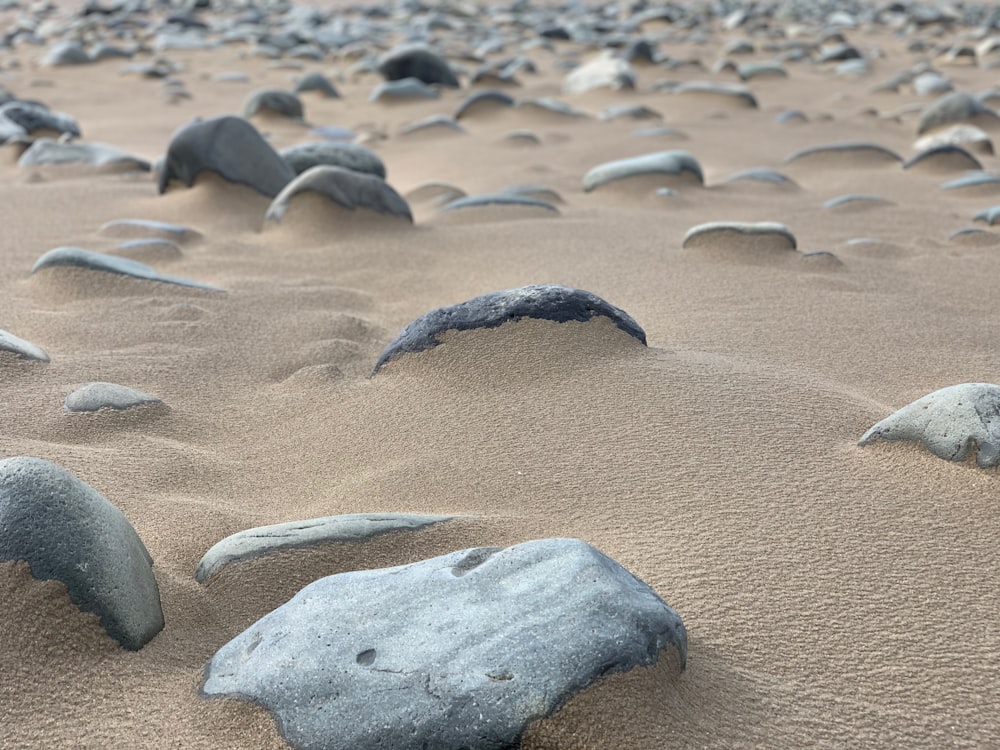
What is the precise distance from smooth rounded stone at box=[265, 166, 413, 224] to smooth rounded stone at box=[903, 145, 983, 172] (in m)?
2.20

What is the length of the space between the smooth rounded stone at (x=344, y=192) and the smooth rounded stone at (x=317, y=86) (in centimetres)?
365

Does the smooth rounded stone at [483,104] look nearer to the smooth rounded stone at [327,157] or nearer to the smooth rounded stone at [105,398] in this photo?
the smooth rounded stone at [327,157]

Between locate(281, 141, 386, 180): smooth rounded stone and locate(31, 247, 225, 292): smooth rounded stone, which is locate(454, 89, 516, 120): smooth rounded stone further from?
locate(31, 247, 225, 292): smooth rounded stone

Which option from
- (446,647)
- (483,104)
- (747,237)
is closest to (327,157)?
(747,237)

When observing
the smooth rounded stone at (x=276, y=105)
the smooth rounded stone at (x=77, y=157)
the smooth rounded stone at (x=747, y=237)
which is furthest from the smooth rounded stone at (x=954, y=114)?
the smooth rounded stone at (x=77, y=157)

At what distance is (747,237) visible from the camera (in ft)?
8.77

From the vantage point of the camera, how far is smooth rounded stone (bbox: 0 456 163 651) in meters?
1.08

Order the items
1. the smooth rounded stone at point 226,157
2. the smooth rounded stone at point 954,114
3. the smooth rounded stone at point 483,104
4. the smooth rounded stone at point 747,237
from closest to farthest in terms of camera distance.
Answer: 1. the smooth rounded stone at point 747,237
2. the smooth rounded stone at point 226,157
3. the smooth rounded stone at point 954,114
4. the smooth rounded stone at point 483,104

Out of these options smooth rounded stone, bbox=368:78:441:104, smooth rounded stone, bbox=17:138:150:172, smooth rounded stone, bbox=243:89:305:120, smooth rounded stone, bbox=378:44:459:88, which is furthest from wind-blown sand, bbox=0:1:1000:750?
smooth rounded stone, bbox=378:44:459:88

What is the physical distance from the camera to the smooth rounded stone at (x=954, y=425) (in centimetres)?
144

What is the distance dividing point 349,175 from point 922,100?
15.4ft

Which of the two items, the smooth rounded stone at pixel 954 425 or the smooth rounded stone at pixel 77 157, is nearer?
the smooth rounded stone at pixel 954 425

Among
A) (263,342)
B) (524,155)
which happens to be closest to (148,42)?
(524,155)

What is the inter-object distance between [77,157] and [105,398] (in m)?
2.81
